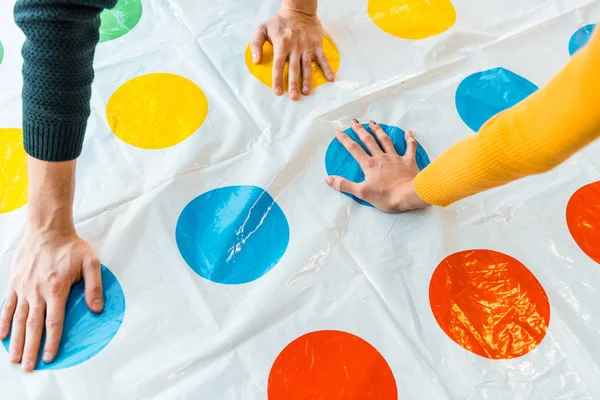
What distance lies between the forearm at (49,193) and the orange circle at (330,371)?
280 millimetres

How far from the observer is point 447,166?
56 centimetres

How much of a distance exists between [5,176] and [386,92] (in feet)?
1.67

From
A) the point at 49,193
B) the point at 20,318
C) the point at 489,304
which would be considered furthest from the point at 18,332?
the point at 489,304

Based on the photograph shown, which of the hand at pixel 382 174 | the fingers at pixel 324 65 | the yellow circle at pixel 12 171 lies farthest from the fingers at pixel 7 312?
the fingers at pixel 324 65

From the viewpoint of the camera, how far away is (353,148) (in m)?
0.68

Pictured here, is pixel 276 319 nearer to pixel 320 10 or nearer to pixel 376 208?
pixel 376 208

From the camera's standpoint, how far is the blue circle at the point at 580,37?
2.67 ft

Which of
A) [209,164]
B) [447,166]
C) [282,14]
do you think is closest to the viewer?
[447,166]

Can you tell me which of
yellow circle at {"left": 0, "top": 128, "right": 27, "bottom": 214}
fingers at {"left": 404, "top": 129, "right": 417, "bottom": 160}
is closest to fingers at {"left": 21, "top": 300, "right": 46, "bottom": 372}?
yellow circle at {"left": 0, "top": 128, "right": 27, "bottom": 214}

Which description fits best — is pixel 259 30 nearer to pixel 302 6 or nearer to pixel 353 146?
pixel 302 6

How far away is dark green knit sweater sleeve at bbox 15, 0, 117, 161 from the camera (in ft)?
1.55

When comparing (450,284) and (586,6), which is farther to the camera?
(586,6)

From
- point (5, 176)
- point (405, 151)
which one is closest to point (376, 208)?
point (405, 151)

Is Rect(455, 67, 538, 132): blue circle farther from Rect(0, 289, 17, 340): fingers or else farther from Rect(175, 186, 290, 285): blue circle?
Rect(0, 289, 17, 340): fingers
